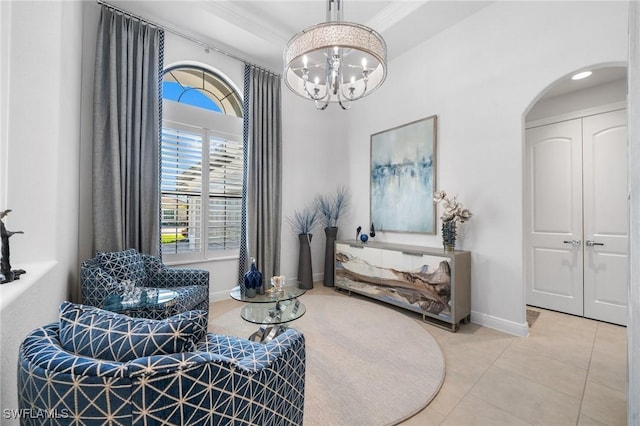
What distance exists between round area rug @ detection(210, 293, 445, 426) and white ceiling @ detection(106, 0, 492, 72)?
3.38 meters

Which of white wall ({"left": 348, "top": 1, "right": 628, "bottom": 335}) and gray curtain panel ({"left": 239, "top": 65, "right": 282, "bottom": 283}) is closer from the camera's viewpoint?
white wall ({"left": 348, "top": 1, "right": 628, "bottom": 335})

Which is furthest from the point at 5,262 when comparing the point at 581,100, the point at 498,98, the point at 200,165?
the point at 581,100

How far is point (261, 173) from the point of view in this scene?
3.79 metres

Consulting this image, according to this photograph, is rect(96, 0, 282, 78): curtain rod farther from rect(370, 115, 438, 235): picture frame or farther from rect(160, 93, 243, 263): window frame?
rect(370, 115, 438, 235): picture frame

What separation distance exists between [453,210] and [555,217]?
4.96 ft

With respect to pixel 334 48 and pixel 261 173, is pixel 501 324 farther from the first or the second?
pixel 261 173

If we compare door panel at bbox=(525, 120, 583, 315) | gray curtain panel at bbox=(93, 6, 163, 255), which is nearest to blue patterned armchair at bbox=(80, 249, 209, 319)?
gray curtain panel at bbox=(93, 6, 163, 255)

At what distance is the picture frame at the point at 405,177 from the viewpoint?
11.2 ft

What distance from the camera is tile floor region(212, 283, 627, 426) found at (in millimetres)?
1571

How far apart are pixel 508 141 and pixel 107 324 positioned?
11.2ft

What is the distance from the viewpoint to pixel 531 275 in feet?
11.5

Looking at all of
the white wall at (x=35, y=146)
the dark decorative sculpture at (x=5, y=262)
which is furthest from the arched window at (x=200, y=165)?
the dark decorative sculpture at (x=5, y=262)

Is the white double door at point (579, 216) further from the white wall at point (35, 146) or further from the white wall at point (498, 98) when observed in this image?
the white wall at point (35, 146)

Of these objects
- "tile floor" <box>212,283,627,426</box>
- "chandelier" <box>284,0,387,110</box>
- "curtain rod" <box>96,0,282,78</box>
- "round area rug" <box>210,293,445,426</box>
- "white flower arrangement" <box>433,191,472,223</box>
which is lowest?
"tile floor" <box>212,283,627,426</box>
